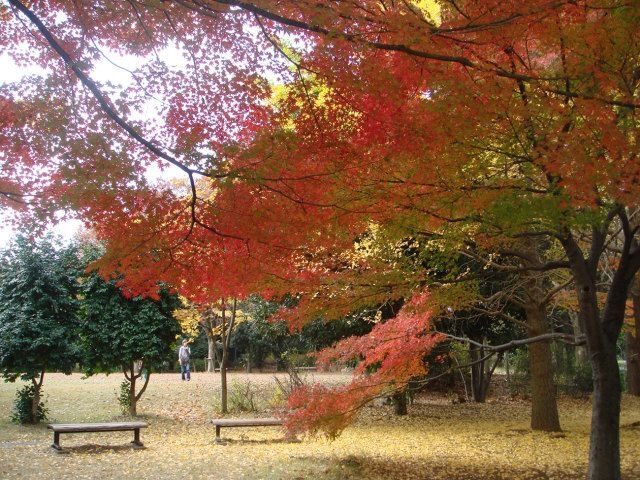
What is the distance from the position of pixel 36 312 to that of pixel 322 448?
7.23m

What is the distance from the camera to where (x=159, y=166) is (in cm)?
540

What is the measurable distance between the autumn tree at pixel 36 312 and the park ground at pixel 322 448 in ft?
4.20

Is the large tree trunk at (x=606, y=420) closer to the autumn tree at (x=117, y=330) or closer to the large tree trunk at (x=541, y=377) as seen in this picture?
the large tree trunk at (x=541, y=377)

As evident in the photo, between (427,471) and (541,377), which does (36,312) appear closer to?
(427,471)

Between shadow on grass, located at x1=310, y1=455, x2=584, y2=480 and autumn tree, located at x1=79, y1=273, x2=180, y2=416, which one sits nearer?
shadow on grass, located at x1=310, y1=455, x2=584, y2=480

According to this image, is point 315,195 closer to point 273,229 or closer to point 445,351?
point 273,229

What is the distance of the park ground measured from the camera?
8.06 metres

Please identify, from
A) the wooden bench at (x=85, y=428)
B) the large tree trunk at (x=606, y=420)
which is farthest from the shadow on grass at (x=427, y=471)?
the wooden bench at (x=85, y=428)

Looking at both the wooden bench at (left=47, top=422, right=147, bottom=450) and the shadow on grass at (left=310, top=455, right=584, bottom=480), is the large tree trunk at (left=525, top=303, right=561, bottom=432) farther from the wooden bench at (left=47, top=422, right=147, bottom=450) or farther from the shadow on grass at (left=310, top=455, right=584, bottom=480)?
the wooden bench at (left=47, top=422, right=147, bottom=450)

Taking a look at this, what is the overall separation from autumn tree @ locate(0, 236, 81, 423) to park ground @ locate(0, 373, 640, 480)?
1279 mm

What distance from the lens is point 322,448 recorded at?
10.3 metres

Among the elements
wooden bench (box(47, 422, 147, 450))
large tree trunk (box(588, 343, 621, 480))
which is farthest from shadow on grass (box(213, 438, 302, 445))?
large tree trunk (box(588, 343, 621, 480))

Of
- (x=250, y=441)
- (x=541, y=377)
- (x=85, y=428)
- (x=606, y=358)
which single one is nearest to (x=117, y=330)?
(x=85, y=428)

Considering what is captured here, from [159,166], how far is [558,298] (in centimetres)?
1034
